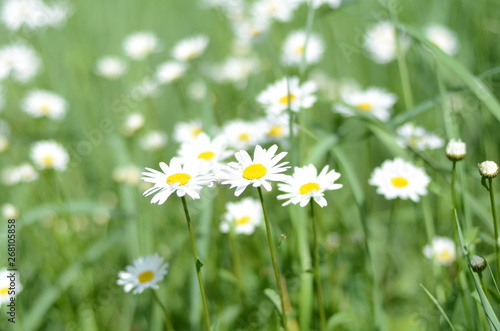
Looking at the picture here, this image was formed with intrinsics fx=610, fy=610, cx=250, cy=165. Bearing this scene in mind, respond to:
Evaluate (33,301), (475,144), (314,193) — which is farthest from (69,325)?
(475,144)

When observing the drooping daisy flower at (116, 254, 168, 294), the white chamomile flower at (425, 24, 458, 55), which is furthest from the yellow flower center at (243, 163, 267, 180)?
→ the white chamomile flower at (425, 24, 458, 55)

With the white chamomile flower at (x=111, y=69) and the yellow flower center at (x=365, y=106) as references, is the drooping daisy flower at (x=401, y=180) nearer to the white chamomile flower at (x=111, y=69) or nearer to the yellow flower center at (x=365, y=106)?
the yellow flower center at (x=365, y=106)

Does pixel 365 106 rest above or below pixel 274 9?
below

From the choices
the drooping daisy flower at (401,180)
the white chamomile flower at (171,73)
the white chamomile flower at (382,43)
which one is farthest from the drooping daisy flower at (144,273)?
the white chamomile flower at (382,43)

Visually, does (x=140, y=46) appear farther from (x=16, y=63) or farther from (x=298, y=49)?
(x=298, y=49)

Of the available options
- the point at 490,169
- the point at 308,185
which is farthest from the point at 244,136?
the point at 490,169

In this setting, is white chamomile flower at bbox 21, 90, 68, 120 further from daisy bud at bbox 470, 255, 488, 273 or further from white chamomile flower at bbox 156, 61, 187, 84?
daisy bud at bbox 470, 255, 488, 273

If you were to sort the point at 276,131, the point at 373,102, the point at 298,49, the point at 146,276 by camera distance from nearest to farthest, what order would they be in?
the point at 146,276
the point at 276,131
the point at 373,102
the point at 298,49
